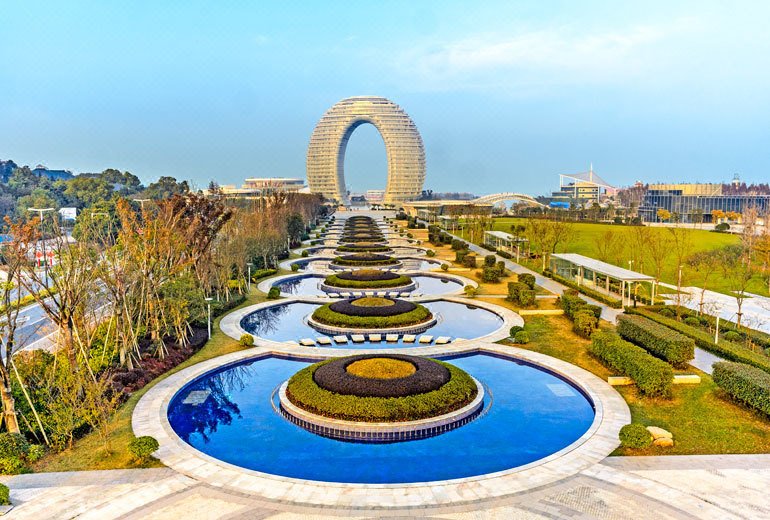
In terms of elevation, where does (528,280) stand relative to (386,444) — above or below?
above

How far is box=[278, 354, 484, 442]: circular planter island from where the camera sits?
14.8 meters

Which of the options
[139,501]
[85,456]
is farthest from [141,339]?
[139,501]

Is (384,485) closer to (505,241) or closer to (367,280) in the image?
(367,280)

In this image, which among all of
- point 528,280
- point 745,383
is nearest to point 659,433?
point 745,383

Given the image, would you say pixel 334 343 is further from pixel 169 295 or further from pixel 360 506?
pixel 360 506

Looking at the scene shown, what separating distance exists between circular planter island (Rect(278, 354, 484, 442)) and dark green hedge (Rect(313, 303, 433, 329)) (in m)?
7.21

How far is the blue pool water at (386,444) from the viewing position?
13.0 metres

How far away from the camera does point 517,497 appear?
1130 cm

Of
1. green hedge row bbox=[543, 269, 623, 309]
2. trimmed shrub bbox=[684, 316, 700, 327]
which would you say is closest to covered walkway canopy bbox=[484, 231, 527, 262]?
green hedge row bbox=[543, 269, 623, 309]

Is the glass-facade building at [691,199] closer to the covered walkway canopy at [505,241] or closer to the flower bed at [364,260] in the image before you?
the covered walkway canopy at [505,241]

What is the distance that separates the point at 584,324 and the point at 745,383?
8138 mm

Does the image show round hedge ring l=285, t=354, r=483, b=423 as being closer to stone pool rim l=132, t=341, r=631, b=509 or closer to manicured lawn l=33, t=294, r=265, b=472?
stone pool rim l=132, t=341, r=631, b=509

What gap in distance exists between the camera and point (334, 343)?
23609 millimetres

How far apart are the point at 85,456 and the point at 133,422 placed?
1.82 metres
